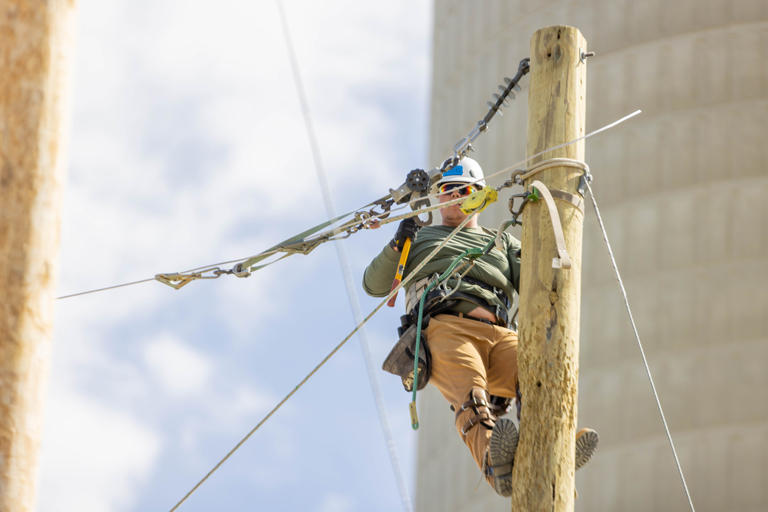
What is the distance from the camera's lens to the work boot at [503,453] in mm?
4562

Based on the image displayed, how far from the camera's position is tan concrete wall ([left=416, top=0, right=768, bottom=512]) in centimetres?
1223

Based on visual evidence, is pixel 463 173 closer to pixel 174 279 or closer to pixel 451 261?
pixel 451 261

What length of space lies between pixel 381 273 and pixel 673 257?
7931 millimetres

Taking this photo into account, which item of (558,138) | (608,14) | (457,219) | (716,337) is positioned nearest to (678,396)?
(716,337)

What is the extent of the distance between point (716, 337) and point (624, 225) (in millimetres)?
1843

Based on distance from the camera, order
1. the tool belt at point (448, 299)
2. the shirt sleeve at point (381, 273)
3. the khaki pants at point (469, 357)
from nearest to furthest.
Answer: the khaki pants at point (469, 357) < the tool belt at point (448, 299) < the shirt sleeve at point (381, 273)

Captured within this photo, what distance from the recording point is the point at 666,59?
1366 centimetres

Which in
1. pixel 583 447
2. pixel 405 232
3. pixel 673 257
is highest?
pixel 405 232

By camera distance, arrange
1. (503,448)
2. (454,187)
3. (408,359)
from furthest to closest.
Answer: (454,187) → (408,359) → (503,448)

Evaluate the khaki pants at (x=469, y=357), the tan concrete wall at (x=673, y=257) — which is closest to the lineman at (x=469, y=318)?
the khaki pants at (x=469, y=357)

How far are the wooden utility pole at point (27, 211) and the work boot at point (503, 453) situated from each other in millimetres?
1987

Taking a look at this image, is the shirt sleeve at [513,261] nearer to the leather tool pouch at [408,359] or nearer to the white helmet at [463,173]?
the white helmet at [463,173]

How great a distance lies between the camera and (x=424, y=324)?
561cm

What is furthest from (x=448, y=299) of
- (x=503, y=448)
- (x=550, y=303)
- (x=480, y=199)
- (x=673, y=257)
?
(x=673, y=257)
